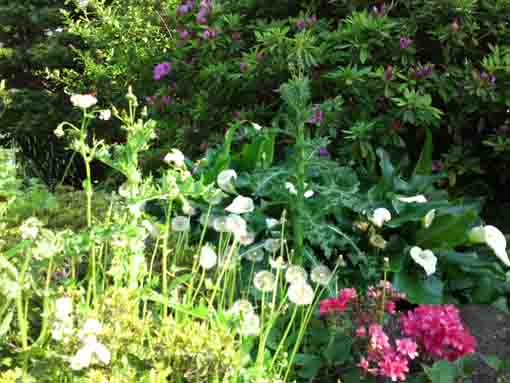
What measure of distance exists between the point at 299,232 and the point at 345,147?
127cm

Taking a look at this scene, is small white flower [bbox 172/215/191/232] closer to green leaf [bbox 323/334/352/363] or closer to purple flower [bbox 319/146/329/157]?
green leaf [bbox 323/334/352/363]

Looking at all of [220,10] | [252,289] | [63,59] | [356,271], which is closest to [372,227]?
[356,271]

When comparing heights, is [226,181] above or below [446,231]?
above

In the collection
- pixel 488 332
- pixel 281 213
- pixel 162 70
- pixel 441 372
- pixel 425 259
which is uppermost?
pixel 162 70

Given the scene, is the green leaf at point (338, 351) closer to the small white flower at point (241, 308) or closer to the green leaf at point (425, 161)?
the small white flower at point (241, 308)

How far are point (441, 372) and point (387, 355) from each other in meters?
0.18

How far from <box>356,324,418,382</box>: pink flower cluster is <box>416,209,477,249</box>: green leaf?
1.07 m

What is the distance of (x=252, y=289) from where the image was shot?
2.71m

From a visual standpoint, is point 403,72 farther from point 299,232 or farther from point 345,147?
point 299,232

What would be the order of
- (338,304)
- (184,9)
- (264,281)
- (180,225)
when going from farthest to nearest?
(184,9) < (180,225) < (338,304) < (264,281)

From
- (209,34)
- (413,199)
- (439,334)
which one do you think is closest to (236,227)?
(439,334)

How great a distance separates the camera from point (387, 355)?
6.72 ft

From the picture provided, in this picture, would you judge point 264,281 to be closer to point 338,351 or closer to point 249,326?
point 249,326

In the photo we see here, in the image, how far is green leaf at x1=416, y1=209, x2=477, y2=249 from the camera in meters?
3.05
